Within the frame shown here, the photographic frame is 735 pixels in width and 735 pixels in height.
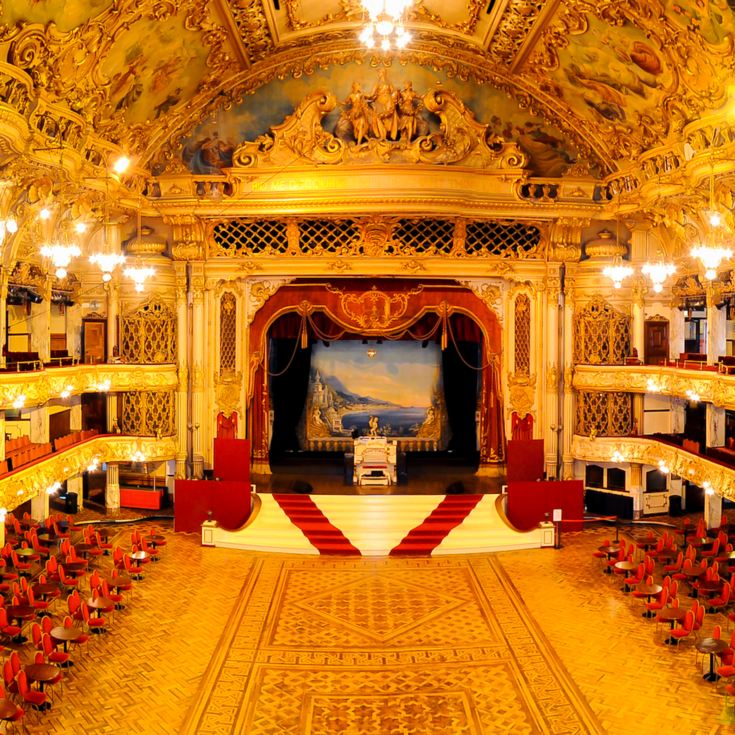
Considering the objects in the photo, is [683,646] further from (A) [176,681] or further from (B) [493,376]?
(B) [493,376]

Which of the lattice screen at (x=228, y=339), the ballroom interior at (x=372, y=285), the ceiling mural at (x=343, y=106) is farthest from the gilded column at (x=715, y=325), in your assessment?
the lattice screen at (x=228, y=339)

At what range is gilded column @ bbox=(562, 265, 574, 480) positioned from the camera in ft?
65.6

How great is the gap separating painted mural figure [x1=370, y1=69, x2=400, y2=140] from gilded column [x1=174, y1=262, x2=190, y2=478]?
6158 millimetres

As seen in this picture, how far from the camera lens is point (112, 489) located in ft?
65.0

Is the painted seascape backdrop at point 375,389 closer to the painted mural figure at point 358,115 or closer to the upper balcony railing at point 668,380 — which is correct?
the upper balcony railing at point 668,380

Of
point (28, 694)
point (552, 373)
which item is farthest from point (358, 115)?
point (28, 694)

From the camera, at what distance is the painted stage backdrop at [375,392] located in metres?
22.9

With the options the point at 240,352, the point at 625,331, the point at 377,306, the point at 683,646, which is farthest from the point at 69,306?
the point at 683,646

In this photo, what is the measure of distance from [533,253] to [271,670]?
13.1m

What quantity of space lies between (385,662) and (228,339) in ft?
36.0

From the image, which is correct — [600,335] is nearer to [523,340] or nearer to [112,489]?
[523,340]

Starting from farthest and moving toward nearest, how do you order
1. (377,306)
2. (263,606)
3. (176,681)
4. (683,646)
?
(377,306), (263,606), (683,646), (176,681)

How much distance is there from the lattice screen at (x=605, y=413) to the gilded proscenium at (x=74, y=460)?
10.8 m

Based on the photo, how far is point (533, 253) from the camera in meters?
20.1
